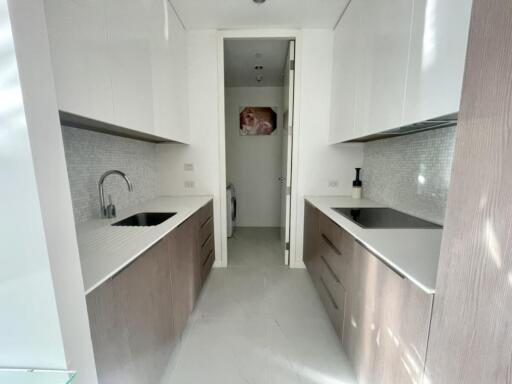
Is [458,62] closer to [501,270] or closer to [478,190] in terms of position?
[478,190]

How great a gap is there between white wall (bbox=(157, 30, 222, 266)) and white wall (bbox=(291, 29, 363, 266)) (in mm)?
919

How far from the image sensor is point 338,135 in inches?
84.7

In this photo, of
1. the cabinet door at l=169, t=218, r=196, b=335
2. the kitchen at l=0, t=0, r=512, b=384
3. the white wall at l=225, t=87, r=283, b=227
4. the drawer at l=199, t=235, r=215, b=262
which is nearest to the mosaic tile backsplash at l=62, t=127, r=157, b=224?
the kitchen at l=0, t=0, r=512, b=384

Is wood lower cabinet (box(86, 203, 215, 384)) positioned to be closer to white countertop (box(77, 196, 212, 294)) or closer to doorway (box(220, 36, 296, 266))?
white countertop (box(77, 196, 212, 294))

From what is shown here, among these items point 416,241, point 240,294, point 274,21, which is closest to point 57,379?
point 416,241

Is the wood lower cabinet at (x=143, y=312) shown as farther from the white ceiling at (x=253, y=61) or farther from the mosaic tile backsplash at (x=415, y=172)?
the white ceiling at (x=253, y=61)

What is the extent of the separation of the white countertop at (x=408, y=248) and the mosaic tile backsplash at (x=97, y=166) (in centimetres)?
162

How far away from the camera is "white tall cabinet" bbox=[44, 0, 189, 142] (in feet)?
2.75

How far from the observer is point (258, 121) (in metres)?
4.04

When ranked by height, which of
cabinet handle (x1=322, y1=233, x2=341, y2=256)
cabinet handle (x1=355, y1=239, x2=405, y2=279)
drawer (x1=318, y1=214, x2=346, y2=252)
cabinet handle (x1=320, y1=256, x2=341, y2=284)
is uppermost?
cabinet handle (x1=355, y1=239, x2=405, y2=279)

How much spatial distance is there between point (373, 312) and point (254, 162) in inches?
132

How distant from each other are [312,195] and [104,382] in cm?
223

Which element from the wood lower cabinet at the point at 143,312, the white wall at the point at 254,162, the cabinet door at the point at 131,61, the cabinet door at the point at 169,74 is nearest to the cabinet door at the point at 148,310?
the wood lower cabinet at the point at 143,312

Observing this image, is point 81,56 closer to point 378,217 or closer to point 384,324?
point 384,324
